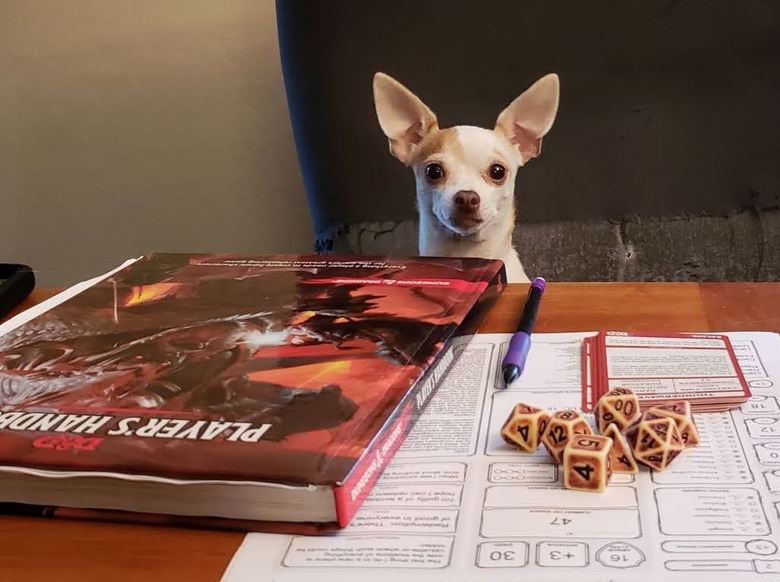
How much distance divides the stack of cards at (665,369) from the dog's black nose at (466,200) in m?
0.30

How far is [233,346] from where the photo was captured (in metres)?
0.52

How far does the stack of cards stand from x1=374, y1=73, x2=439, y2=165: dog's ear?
1.31 ft

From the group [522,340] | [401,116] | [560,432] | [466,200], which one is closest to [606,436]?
[560,432]

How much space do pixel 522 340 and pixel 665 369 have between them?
9cm

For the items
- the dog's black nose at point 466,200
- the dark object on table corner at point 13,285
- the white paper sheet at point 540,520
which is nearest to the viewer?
the white paper sheet at point 540,520

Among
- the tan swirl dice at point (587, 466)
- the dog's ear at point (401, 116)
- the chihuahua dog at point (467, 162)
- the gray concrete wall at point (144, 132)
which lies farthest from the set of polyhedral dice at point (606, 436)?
the gray concrete wall at point (144, 132)

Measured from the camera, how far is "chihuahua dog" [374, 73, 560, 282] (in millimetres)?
856

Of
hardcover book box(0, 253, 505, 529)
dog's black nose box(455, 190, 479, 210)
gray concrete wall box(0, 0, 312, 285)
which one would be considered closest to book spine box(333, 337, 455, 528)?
hardcover book box(0, 253, 505, 529)

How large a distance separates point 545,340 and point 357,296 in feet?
0.45

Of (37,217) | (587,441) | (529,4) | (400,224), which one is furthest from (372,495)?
(37,217)

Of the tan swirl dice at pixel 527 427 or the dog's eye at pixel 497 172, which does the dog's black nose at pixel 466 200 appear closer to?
the dog's eye at pixel 497 172

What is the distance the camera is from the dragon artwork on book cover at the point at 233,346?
17.5 inches

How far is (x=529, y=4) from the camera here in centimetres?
90

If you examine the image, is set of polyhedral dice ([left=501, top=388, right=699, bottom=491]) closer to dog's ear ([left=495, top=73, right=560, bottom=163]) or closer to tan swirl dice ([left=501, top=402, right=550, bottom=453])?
tan swirl dice ([left=501, top=402, right=550, bottom=453])
